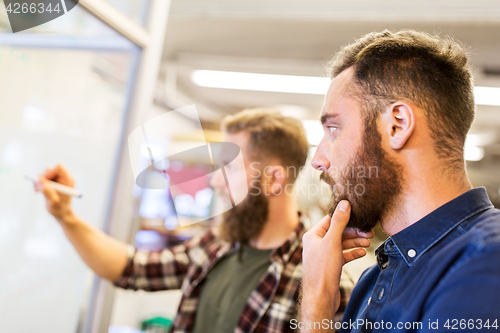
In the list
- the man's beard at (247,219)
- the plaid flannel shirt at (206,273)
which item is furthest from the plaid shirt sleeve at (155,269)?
the man's beard at (247,219)

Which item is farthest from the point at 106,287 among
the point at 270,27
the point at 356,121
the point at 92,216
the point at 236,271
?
the point at 270,27

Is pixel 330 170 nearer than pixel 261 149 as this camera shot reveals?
Yes

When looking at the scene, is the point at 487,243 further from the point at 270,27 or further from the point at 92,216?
the point at 270,27

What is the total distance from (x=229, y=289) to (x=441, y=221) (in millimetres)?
802

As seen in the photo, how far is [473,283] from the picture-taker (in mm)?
543

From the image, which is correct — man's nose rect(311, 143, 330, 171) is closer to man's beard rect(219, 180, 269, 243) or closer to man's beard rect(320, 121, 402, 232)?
man's beard rect(320, 121, 402, 232)

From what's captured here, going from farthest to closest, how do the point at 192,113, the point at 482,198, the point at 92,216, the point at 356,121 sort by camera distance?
the point at 192,113 → the point at 92,216 → the point at 356,121 → the point at 482,198

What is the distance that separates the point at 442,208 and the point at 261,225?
2.69ft

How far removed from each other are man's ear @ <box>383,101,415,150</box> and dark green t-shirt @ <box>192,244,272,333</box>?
28.1 inches

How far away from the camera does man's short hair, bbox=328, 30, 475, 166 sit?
741 mm

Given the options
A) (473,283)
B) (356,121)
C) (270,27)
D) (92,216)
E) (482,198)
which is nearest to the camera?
(473,283)

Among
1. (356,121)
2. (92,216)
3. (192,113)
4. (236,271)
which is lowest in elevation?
(236,271)

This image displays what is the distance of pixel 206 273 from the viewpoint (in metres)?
1.36

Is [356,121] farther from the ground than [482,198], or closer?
farther from the ground
